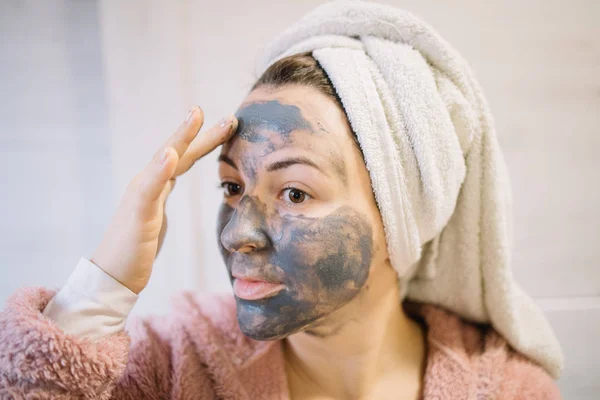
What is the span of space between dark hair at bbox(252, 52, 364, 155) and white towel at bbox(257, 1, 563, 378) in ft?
0.04

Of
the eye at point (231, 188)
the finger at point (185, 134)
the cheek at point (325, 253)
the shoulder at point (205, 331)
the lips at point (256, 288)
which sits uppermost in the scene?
the finger at point (185, 134)

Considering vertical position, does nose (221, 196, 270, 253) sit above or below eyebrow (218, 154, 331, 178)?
below

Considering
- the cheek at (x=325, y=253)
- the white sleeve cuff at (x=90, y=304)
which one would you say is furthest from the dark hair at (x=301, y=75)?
the white sleeve cuff at (x=90, y=304)

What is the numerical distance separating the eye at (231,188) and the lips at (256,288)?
0.47 feet

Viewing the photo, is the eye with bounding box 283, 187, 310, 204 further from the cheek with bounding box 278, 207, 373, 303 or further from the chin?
the chin

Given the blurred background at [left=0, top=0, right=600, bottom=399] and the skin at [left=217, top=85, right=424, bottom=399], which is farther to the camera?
the blurred background at [left=0, top=0, right=600, bottom=399]

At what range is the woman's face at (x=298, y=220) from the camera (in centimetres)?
59

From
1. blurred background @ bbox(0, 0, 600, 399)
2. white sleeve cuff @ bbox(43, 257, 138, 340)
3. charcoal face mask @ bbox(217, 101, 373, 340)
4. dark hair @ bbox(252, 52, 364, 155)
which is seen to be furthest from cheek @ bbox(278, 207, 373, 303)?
blurred background @ bbox(0, 0, 600, 399)

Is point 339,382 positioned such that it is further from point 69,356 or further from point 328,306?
point 69,356

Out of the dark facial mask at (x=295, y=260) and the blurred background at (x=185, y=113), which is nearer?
the dark facial mask at (x=295, y=260)

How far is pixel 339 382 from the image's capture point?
28.5 inches

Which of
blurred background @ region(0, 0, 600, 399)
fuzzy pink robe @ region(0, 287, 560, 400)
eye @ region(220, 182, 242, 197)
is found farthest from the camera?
blurred background @ region(0, 0, 600, 399)

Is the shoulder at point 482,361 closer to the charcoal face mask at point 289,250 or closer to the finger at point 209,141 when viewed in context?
the charcoal face mask at point 289,250

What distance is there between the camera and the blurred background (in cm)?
90
